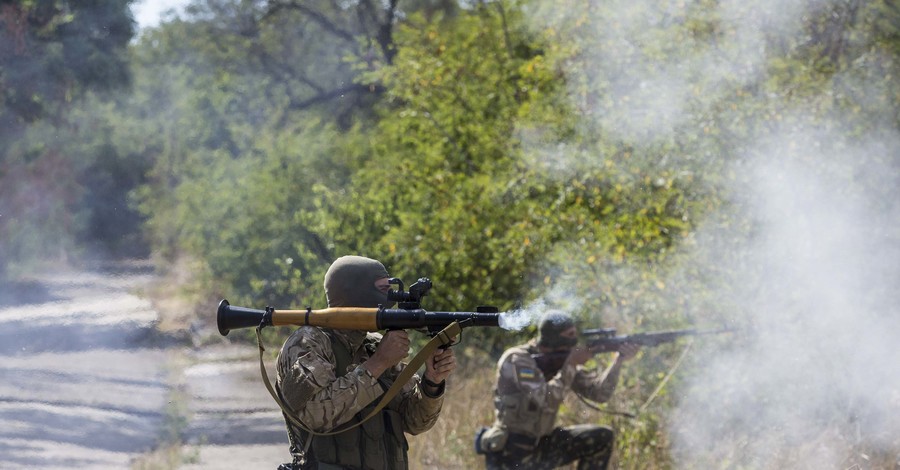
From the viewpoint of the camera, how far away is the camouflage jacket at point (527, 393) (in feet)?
23.1

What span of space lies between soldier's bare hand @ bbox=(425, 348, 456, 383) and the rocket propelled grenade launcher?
0.09 meters

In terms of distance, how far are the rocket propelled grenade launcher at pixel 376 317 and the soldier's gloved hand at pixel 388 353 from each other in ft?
0.19

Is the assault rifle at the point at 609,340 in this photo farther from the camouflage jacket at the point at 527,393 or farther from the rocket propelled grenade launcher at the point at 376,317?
the rocket propelled grenade launcher at the point at 376,317

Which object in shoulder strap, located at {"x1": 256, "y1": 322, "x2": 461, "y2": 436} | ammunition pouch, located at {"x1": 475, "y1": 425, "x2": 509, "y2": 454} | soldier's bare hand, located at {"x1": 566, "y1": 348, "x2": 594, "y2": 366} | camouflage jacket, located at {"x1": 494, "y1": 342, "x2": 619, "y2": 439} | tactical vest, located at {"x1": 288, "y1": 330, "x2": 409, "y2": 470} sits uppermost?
shoulder strap, located at {"x1": 256, "y1": 322, "x2": 461, "y2": 436}

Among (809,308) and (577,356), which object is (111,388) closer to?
(577,356)

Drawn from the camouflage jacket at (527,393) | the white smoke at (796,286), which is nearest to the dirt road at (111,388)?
the camouflage jacket at (527,393)

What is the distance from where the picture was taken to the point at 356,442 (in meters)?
4.61

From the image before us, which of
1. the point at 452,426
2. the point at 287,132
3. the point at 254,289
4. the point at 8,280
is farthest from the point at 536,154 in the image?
the point at 287,132

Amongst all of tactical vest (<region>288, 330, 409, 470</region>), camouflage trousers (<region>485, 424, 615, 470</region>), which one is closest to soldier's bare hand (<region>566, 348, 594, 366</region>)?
camouflage trousers (<region>485, 424, 615, 470</region>)

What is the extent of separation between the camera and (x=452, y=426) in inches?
349

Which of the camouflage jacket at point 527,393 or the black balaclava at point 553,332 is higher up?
the black balaclava at point 553,332

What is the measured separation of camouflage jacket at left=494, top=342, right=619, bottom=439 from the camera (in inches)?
277

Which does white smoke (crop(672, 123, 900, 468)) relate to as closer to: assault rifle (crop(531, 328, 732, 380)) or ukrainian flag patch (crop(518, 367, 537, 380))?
assault rifle (crop(531, 328, 732, 380))

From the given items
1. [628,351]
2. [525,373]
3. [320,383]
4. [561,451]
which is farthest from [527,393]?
[320,383]
